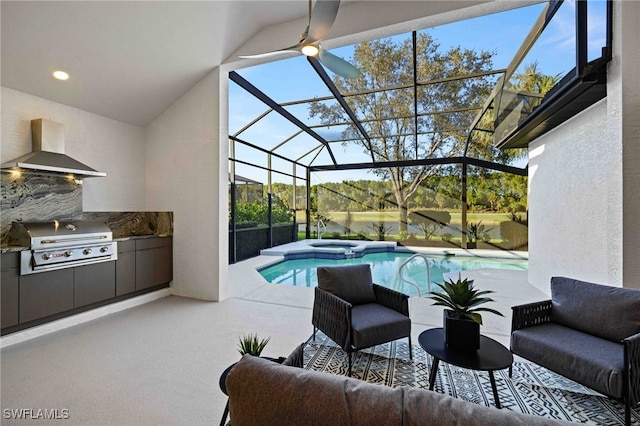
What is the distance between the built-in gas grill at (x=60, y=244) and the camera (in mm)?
3240

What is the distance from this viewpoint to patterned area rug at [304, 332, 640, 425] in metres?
2.06

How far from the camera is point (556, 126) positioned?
459 cm

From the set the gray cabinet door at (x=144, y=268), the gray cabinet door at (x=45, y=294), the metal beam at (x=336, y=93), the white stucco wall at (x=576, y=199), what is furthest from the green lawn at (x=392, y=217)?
the gray cabinet door at (x=45, y=294)

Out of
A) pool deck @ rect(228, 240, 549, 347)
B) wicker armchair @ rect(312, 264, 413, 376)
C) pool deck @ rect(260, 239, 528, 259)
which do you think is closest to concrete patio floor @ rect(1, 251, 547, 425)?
pool deck @ rect(228, 240, 549, 347)

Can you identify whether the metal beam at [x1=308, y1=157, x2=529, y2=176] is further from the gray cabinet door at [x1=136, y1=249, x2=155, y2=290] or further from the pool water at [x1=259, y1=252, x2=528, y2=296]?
the gray cabinet door at [x1=136, y1=249, x2=155, y2=290]

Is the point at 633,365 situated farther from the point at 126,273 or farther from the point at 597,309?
the point at 126,273

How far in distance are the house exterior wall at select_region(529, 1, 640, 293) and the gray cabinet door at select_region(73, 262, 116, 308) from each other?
19.9 feet

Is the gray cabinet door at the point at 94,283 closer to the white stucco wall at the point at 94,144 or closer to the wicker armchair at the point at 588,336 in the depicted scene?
the white stucco wall at the point at 94,144

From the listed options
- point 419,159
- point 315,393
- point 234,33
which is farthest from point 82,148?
point 419,159

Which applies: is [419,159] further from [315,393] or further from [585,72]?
[315,393]

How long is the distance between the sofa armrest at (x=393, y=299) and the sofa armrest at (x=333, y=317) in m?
0.60

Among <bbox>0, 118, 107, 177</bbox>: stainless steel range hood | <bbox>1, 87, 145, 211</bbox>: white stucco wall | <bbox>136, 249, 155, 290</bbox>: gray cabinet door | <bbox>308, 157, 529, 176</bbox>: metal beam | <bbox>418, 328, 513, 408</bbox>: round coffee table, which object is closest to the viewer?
<bbox>418, 328, 513, 408</bbox>: round coffee table

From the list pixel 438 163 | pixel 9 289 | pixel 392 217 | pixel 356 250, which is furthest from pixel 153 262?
pixel 438 163

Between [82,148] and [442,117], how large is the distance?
307 inches
